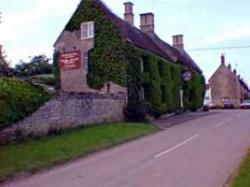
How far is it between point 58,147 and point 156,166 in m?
5.01

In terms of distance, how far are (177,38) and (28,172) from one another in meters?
54.6

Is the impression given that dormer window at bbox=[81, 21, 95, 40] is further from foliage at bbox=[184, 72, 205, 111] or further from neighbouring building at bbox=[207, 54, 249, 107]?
neighbouring building at bbox=[207, 54, 249, 107]

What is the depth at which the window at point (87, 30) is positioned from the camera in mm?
40875

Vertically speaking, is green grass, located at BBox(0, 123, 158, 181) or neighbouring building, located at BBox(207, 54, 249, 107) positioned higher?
neighbouring building, located at BBox(207, 54, 249, 107)

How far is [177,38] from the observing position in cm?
6850

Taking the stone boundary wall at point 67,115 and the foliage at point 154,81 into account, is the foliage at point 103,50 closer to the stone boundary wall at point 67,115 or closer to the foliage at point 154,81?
the foliage at point 154,81

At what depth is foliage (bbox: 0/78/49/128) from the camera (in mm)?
20453

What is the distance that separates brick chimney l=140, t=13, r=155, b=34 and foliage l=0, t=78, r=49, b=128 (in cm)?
3105

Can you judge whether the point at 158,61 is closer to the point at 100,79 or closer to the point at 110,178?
the point at 100,79

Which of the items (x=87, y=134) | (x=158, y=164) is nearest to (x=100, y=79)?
(x=87, y=134)

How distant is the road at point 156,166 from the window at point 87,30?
17647mm

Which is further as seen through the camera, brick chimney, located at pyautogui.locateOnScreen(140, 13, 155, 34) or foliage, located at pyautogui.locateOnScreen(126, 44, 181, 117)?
brick chimney, located at pyautogui.locateOnScreen(140, 13, 155, 34)

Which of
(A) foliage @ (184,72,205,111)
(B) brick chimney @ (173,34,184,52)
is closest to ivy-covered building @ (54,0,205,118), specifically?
(A) foliage @ (184,72,205,111)

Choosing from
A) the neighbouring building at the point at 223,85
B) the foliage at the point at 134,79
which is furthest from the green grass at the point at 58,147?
the neighbouring building at the point at 223,85
